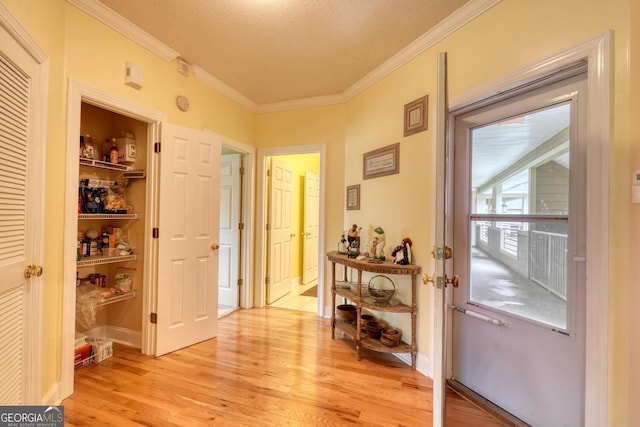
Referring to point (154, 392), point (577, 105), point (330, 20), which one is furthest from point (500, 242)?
point (154, 392)

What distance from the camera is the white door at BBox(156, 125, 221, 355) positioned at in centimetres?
238

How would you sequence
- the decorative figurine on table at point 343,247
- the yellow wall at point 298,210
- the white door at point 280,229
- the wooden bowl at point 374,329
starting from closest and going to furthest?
the wooden bowl at point 374,329
the decorative figurine on table at point 343,247
the white door at point 280,229
the yellow wall at point 298,210

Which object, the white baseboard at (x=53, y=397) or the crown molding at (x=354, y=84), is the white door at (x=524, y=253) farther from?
the white baseboard at (x=53, y=397)

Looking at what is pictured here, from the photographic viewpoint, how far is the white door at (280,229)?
3.78m

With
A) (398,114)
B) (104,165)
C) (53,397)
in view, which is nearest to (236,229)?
(104,165)

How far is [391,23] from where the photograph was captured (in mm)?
2004

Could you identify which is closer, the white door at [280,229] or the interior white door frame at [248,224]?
the interior white door frame at [248,224]

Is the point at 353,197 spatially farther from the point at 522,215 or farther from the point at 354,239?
the point at 522,215

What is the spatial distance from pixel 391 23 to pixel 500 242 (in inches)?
67.9

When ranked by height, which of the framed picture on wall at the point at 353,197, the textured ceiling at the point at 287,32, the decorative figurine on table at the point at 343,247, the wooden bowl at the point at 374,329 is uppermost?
the textured ceiling at the point at 287,32

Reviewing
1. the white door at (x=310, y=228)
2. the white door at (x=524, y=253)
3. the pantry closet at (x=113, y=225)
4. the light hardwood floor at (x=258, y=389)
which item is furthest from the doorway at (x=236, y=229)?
the white door at (x=524, y=253)

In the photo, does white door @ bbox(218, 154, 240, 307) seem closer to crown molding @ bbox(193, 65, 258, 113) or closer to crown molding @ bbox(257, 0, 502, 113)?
crown molding @ bbox(193, 65, 258, 113)

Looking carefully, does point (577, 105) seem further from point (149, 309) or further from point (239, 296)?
point (239, 296)

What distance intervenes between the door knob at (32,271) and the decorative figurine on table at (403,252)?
231cm
